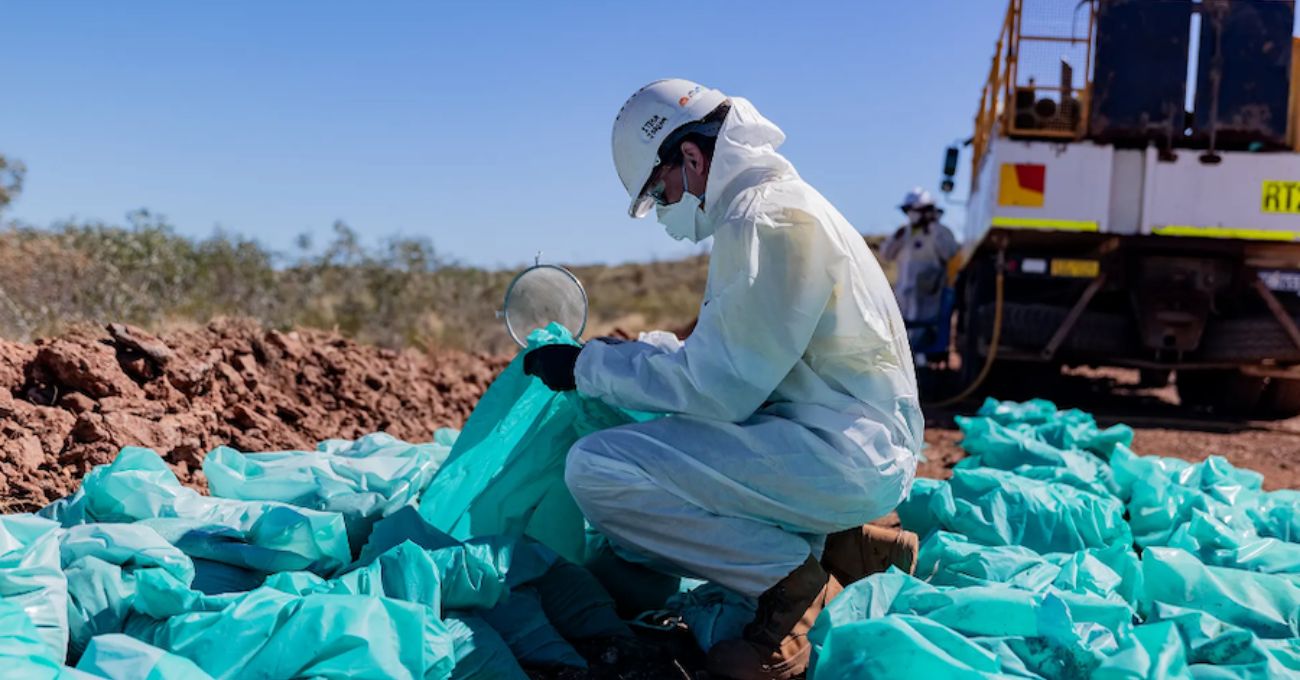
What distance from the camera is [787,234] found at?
271cm

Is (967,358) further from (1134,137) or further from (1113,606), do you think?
(1113,606)

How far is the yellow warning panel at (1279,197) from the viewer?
8.36 meters

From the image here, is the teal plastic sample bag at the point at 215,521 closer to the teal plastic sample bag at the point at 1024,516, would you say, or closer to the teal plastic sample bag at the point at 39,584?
the teal plastic sample bag at the point at 39,584

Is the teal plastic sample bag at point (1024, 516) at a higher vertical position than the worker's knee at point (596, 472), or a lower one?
lower

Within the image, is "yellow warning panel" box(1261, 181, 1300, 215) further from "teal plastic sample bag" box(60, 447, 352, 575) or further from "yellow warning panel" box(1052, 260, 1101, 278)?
"teal plastic sample bag" box(60, 447, 352, 575)

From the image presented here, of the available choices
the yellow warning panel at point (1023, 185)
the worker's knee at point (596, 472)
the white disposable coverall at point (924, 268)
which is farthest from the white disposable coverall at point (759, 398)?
the white disposable coverall at point (924, 268)

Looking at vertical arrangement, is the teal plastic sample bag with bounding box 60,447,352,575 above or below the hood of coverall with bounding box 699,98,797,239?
below

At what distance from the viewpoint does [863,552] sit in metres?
3.15

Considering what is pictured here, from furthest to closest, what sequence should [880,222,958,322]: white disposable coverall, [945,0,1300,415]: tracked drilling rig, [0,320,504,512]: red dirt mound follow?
[880,222,958,322]: white disposable coverall, [945,0,1300,415]: tracked drilling rig, [0,320,504,512]: red dirt mound

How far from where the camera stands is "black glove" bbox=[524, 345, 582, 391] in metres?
3.03

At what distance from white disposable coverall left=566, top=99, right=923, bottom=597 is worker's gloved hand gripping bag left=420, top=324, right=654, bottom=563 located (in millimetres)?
332

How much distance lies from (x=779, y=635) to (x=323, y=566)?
1251mm

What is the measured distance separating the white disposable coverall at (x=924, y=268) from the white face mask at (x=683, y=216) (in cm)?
804

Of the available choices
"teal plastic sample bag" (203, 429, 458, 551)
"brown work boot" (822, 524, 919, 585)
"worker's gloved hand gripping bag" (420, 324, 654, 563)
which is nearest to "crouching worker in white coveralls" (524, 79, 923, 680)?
"brown work boot" (822, 524, 919, 585)
